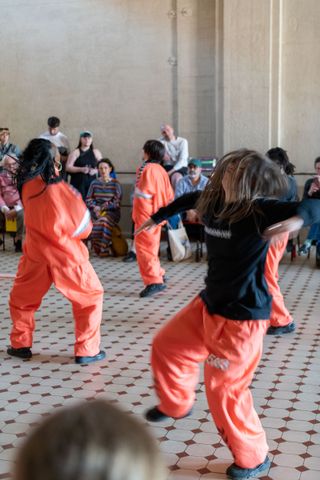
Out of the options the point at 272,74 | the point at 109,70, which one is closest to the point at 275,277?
the point at 272,74

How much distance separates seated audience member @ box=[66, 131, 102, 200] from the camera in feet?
37.9

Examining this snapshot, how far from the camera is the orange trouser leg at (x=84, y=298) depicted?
17.5ft

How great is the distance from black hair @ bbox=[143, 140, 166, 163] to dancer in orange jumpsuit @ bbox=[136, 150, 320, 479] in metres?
4.20

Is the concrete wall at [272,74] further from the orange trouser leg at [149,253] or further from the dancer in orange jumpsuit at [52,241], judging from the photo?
the dancer in orange jumpsuit at [52,241]

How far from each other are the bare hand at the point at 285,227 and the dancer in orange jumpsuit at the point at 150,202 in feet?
14.7

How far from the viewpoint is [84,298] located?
541 centimetres

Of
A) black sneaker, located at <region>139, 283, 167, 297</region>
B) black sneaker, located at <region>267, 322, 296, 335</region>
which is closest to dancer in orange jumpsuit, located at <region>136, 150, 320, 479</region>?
black sneaker, located at <region>267, 322, 296, 335</region>

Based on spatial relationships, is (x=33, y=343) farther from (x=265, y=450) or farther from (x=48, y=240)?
(x=265, y=450)

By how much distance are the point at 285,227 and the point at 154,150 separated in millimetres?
4595

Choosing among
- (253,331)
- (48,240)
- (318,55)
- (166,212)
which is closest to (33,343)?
(48,240)

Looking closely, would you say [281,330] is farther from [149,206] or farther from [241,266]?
[241,266]

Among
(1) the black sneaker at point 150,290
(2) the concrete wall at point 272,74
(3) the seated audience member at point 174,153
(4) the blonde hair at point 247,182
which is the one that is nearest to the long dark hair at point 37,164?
(4) the blonde hair at point 247,182

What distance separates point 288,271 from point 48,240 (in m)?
4.69

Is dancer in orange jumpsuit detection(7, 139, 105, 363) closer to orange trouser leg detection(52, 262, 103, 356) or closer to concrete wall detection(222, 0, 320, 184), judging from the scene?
orange trouser leg detection(52, 262, 103, 356)
